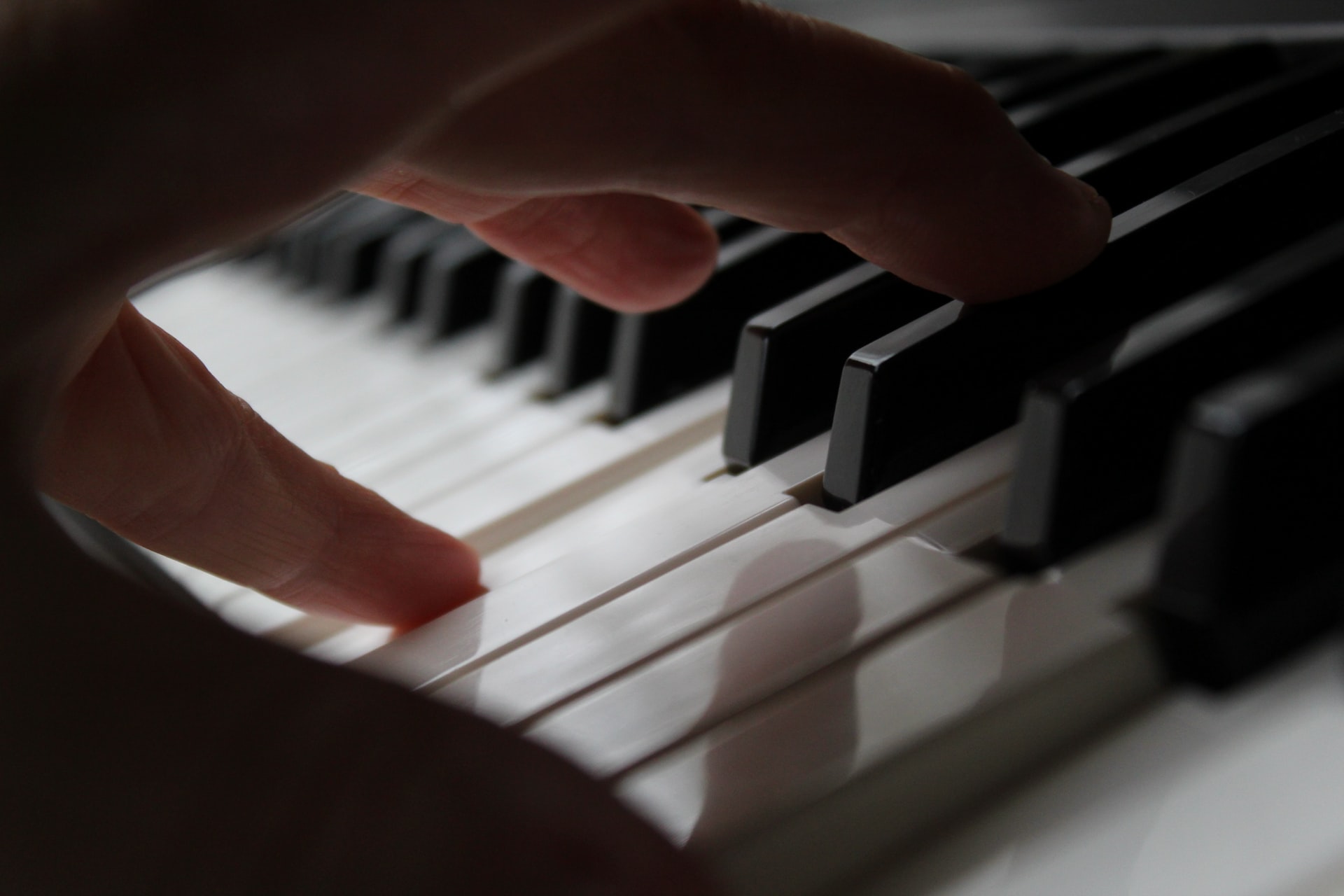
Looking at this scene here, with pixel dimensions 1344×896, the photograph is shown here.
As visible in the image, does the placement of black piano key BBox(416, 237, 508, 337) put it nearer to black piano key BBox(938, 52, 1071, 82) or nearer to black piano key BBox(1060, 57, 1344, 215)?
black piano key BBox(938, 52, 1071, 82)

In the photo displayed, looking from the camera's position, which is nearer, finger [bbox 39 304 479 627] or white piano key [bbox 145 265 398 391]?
finger [bbox 39 304 479 627]

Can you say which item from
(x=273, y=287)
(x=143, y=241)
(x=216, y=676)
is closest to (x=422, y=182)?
(x=143, y=241)

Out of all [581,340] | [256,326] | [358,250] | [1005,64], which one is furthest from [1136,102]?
[256,326]

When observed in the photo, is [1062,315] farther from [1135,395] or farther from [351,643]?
[351,643]

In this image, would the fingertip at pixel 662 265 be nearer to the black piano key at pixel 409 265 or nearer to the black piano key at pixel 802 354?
the black piano key at pixel 802 354

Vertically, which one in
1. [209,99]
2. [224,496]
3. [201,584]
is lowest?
[201,584]

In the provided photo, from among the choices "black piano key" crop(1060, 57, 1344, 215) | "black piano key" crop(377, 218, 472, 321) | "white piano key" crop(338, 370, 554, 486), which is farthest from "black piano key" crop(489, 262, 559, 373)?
"black piano key" crop(1060, 57, 1344, 215)

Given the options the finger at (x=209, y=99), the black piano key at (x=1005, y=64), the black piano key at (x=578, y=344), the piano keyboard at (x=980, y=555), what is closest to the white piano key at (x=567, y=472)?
the piano keyboard at (x=980, y=555)
